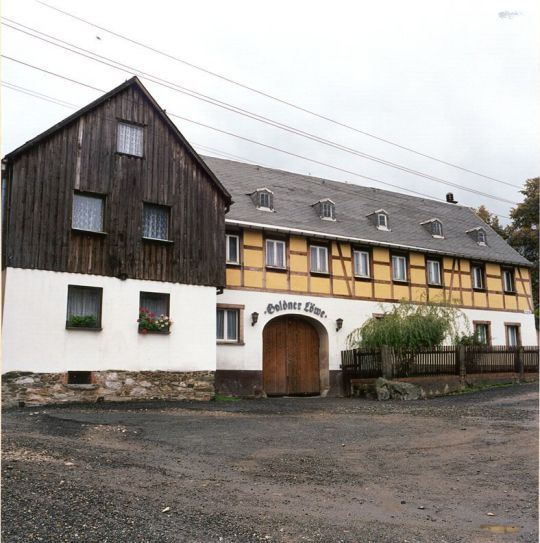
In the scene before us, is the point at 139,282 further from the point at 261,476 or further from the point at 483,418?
the point at 261,476

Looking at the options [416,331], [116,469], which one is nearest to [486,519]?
[116,469]

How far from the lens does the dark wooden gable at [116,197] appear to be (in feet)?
49.6

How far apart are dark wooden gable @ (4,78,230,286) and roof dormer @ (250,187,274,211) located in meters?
3.63

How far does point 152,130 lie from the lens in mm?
17609

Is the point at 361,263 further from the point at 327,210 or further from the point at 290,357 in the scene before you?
the point at 290,357

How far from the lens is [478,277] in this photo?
88.8ft

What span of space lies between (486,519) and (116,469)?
3.86 metres

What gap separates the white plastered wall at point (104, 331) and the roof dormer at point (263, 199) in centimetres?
552

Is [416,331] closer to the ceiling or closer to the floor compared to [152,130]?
closer to the floor

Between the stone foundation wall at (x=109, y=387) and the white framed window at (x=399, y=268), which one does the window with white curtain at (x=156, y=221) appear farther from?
the white framed window at (x=399, y=268)

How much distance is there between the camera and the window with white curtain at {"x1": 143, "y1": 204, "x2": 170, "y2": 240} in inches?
674

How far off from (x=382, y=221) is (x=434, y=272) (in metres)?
3.09

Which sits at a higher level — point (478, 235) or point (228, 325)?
point (478, 235)

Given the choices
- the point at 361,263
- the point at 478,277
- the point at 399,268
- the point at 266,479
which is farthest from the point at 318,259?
the point at 266,479
